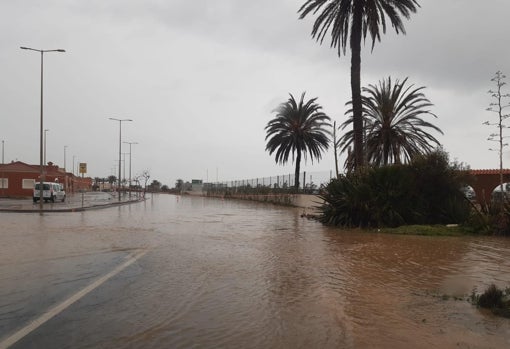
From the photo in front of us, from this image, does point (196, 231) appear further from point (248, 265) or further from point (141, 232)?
point (248, 265)

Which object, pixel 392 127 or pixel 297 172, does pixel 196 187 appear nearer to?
pixel 297 172

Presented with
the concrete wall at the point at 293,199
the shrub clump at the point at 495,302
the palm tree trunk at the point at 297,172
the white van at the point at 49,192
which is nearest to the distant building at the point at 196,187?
the concrete wall at the point at 293,199

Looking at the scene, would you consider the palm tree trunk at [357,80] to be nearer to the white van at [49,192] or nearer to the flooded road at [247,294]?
the flooded road at [247,294]

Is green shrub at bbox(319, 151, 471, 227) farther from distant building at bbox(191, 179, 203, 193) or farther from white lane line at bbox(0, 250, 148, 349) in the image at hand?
distant building at bbox(191, 179, 203, 193)

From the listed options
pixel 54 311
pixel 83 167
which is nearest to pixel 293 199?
pixel 83 167

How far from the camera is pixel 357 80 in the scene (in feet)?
78.9

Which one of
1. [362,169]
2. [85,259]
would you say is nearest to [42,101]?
[362,169]

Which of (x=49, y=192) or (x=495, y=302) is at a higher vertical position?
(x=49, y=192)

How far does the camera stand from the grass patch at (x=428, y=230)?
17516 millimetres

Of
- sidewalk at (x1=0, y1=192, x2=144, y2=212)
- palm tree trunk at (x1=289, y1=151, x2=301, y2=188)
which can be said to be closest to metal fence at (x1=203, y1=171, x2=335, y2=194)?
palm tree trunk at (x1=289, y1=151, x2=301, y2=188)

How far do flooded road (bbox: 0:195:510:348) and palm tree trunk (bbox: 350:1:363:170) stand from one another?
10.0m

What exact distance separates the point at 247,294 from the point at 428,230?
475 inches

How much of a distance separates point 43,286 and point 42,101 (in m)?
27.1

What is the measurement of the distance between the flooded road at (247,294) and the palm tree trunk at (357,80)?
10011mm
